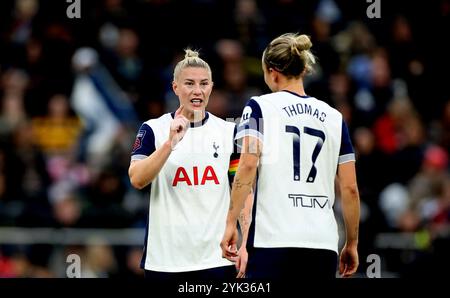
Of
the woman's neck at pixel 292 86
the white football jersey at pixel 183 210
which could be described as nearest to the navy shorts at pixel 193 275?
the white football jersey at pixel 183 210

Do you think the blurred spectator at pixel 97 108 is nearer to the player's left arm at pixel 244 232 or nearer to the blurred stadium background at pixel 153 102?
the blurred stadium background at pixel 153 102

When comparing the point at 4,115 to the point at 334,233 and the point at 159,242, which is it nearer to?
the point at 159,242

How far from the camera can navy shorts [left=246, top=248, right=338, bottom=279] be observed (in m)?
7.06

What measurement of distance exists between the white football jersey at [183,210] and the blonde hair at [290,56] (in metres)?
0.97

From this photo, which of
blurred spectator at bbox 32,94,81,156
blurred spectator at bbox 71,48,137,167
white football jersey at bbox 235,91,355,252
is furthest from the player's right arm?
blurred spectator at bbox 32,94,81,156

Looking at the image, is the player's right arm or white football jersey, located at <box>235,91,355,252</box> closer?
white football jersey, located at <box>235,91,355,252</box>

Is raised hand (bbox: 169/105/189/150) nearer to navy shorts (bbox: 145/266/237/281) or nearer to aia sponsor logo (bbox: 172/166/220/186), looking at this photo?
aia sponsor logo (bbox: 172/166/220/186)

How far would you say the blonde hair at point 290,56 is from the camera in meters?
7.22

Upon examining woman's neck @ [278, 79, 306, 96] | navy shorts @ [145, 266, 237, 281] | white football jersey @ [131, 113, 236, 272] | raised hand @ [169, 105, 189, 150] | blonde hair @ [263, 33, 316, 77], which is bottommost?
navy shorts @ [145, 266, 237, 281]

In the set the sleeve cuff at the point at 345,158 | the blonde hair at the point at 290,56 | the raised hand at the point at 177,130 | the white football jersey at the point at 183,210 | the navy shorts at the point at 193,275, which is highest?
the blonde hair at the point at 290,56

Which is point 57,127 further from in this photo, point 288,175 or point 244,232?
point 288,175

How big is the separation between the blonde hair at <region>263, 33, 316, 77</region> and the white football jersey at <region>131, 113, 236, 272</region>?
972 millimetres

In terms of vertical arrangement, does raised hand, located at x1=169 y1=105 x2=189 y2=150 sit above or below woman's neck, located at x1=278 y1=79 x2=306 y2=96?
below

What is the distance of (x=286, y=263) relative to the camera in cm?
708
